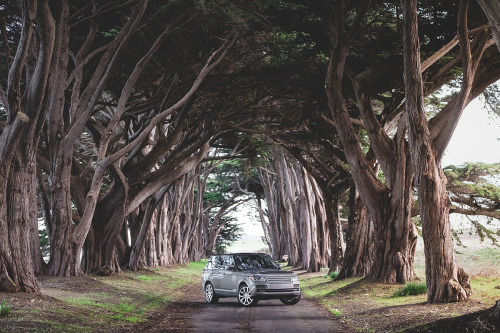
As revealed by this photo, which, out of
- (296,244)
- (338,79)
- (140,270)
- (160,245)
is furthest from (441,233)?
(296,244)

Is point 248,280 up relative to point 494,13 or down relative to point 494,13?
down

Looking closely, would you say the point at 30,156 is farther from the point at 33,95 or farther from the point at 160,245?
the point at 160,245

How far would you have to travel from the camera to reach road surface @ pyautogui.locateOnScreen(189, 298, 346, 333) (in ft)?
32.6

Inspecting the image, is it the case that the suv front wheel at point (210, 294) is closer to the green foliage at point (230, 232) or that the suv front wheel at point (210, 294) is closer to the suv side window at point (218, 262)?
the suv side window at point (218, 262)

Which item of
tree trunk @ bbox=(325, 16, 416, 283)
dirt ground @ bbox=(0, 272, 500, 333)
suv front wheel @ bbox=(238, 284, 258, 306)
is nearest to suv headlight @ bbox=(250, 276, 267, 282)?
suv front wheel @ bbox=(238, 284, 258, 306)

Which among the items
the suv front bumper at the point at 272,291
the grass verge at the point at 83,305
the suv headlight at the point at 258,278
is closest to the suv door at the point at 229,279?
the suv headlight at the point at 258,278

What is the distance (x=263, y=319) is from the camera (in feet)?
37.4

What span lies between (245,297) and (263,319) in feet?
9.68

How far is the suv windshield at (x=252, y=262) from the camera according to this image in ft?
49.8

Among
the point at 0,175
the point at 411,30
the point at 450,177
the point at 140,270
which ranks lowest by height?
the point at 140,270

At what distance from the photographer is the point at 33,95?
11.1 metres

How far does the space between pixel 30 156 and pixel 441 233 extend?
342 inches

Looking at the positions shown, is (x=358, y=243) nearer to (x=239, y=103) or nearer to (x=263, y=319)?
(x=239, y=103)

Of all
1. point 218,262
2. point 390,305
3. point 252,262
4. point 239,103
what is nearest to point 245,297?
point 252,262
